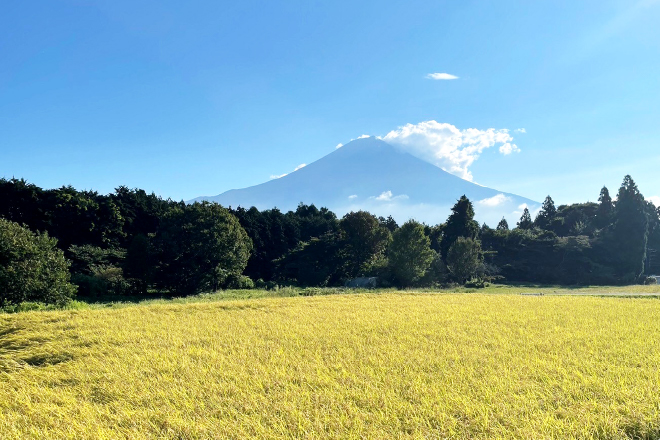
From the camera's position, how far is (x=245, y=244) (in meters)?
34.2

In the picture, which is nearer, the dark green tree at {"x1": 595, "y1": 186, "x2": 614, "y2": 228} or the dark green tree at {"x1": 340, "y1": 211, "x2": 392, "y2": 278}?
the dark green tree at {"x1": 340, "y1": 211, "x2": 392, "y2": 278}

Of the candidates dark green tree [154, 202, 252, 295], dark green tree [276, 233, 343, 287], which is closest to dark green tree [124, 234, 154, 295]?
dark green tree [154, 202, 252, 295]

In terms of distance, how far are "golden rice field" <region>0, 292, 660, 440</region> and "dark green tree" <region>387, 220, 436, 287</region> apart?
68.7 ft

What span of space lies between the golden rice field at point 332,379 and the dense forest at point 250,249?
16604 millimetres

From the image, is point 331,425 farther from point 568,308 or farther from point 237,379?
point 568,308

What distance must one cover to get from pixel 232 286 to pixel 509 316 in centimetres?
2690

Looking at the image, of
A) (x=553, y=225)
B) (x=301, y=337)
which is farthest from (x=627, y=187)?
(x=301, y=337)

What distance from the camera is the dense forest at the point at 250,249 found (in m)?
28.8

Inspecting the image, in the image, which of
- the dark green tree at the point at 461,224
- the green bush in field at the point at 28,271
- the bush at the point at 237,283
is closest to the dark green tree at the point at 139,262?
the bush at the point at 237,283

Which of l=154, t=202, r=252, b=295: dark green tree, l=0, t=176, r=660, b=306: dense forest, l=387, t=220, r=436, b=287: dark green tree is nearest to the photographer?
l=0, t=176, r=660, b=306: dense forest

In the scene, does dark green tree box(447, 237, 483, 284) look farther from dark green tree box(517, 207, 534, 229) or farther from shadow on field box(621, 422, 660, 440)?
dark green tree box(517, 207, 534, 229)

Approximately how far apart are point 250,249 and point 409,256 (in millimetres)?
17506

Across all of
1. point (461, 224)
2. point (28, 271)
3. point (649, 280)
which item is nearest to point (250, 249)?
point (28, 271)

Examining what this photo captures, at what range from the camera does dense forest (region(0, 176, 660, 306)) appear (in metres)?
28.8
